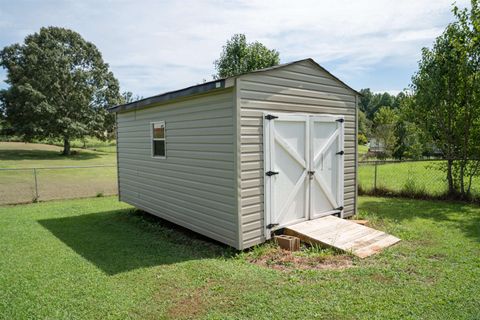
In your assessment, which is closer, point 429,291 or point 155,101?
point 429,291

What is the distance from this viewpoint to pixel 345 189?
6.48m

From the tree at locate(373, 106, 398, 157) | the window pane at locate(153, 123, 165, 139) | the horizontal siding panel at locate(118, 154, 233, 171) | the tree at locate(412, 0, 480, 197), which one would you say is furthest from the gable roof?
the tree at locate(373, 106, 398, 157)

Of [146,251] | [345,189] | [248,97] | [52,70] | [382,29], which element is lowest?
[146,251]

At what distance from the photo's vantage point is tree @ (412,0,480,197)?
8.09 metres

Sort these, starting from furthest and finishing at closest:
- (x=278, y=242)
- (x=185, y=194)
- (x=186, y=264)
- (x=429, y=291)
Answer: (x=185, y=194) < (x=278, y=242) < (x=186, y=264) < (x=429, y=291)

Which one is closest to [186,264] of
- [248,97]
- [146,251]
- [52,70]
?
[146,251]

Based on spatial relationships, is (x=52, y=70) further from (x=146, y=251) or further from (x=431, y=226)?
(x=431, y=226)

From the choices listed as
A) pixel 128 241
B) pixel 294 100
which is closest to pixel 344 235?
pixel 294 100

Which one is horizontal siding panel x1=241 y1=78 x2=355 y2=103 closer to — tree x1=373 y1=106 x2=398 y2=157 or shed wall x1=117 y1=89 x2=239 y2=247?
shed wall x1=117 y1=89 x2=239 y2=247

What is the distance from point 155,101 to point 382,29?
23.5 feet

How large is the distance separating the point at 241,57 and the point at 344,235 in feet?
73.1

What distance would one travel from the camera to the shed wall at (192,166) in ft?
15.9

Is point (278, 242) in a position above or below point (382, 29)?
below

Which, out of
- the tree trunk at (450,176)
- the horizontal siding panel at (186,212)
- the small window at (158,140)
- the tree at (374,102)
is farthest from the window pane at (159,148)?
the tree at (374,102)
